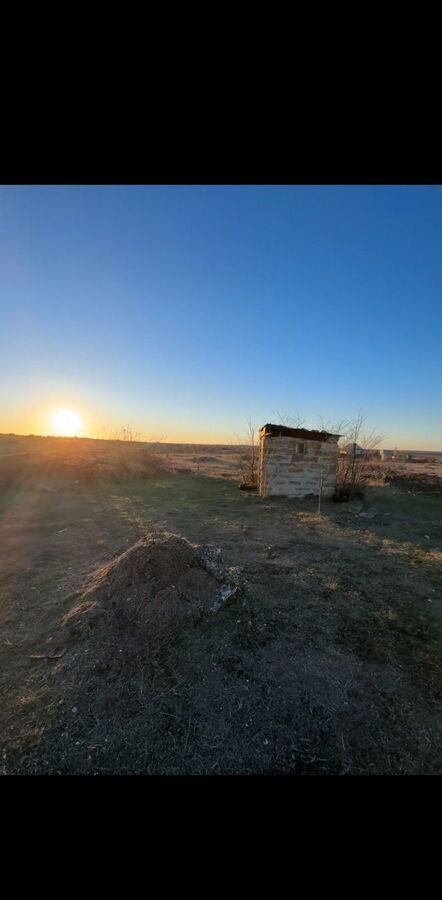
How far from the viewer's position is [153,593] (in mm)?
3596

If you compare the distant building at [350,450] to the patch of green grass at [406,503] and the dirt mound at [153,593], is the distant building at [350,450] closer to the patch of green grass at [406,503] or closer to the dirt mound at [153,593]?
the patch of green grass at [406,503]

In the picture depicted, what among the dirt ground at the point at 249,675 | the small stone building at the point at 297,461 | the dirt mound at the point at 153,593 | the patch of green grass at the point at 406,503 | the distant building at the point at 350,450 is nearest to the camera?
the dirt ground at the point at 249,675

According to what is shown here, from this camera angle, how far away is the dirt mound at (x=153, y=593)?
3.32m

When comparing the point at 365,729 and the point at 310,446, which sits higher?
the point at 310,446

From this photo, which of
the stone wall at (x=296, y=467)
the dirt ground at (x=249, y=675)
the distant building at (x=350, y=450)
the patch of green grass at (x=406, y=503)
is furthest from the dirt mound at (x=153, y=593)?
the distant building at (x=350, y=450)

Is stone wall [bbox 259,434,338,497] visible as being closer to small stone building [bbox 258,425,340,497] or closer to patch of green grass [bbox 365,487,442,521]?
small stone building [bbox 258,425,340,497]

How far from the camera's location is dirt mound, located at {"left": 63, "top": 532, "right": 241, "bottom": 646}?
3.32m

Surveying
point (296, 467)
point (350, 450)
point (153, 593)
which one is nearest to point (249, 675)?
point (153, 593)

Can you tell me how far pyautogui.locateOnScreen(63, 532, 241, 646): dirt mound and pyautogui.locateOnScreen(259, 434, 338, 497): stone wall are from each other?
678cm

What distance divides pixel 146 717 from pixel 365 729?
164cm
